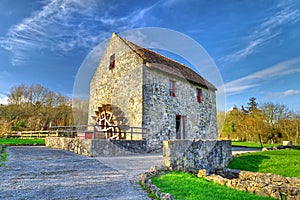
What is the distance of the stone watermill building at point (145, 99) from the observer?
9.63 meters

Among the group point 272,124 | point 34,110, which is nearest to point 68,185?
point 272,124

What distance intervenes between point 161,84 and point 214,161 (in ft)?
16.9

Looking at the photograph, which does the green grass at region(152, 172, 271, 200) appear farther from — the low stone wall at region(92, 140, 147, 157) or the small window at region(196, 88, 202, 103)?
the small window at region(196, 88, 202, 103)

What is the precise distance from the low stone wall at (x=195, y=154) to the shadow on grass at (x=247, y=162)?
11.1 inches

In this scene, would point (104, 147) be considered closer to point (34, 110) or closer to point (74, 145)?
point (74, 145)

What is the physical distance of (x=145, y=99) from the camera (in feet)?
31.2

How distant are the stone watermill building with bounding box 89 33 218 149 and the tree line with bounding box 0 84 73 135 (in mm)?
9845

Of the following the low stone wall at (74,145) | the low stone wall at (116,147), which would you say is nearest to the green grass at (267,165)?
the low stone wall at (116,147)

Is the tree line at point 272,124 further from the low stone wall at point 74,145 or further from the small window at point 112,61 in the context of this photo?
the low stone wall at point 74,145

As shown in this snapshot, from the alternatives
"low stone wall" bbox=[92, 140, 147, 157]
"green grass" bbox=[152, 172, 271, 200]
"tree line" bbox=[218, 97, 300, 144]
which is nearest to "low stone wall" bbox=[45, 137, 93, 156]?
"low stone wall" bbox=[92, 140, 147, 157]

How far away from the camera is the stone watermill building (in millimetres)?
9627

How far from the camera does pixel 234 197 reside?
11.6 ft

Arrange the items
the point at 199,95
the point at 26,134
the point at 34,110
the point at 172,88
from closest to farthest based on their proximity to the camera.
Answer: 1. the point at 172,88
2. the point at 199,95
3. the point at 26,134
4. the point at 34,110

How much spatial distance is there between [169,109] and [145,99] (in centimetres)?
178
